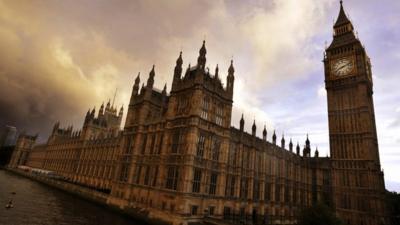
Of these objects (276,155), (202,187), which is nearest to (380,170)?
(276,155)

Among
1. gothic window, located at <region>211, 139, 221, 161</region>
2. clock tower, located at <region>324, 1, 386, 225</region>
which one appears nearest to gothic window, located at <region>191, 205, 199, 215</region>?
gothic window, located at <region>211, 139, 221, 161</region>

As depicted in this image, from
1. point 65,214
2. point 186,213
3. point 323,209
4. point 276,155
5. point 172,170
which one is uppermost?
point 276,155

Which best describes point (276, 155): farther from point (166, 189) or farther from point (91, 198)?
point (91, 198)

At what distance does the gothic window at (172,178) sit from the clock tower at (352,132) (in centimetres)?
4274

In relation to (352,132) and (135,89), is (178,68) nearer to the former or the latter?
(135,89)

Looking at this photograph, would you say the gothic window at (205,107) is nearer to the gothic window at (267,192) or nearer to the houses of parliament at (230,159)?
the houses of parliament at (230,159)

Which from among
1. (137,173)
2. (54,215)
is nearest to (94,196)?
(54,215)

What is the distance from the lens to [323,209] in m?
28.7

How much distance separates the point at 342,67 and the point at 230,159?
1821 inches

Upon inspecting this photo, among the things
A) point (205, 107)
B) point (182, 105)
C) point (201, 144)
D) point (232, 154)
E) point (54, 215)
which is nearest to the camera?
point (201, 144)

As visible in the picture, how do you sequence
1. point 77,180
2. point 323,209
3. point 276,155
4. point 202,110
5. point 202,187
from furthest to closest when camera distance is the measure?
1. point 77,180
2. point 276,155
3. point 202,110
4. point 202,187
5. point 323,209

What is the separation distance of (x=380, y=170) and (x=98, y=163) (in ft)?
265

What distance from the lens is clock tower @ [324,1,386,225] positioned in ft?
178

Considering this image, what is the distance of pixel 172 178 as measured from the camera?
124ft
